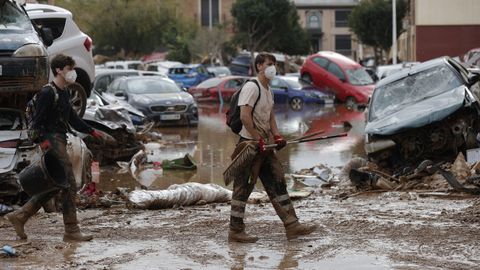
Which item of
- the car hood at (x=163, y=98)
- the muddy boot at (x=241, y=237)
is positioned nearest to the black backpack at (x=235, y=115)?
the muddy boot at (x=241, y=237)

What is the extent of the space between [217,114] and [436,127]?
67.2 feet

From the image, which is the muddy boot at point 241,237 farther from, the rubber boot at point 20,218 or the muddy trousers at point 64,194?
the rubber boot at point 20,218

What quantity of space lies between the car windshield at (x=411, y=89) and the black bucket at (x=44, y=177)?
7.13 meters

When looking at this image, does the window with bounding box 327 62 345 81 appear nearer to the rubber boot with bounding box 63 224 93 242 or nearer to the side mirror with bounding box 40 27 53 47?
the side mirror with bounding box 40 27 53 47

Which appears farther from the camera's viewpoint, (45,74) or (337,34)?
(337,34)

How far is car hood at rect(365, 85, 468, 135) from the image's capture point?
1385 cm

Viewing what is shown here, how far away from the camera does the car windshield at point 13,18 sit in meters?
13.1

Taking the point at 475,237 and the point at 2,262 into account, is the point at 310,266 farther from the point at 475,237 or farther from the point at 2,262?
the point at 2,262

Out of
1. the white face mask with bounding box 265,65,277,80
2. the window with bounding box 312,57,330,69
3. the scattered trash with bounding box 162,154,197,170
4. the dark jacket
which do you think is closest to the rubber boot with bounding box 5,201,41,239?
the dark jacket

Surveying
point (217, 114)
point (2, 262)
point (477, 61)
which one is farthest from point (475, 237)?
point (217, 114)

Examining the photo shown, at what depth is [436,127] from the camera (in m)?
14.0

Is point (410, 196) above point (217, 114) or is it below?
above

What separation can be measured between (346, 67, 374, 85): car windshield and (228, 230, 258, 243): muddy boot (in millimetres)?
30505

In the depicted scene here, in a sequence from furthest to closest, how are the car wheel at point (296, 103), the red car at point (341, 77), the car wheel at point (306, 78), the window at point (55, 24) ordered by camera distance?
the car wheel at point (306, 78), the red car at point (341, 77), the car wheel at point (296, 103), the window at point (55, 24)
